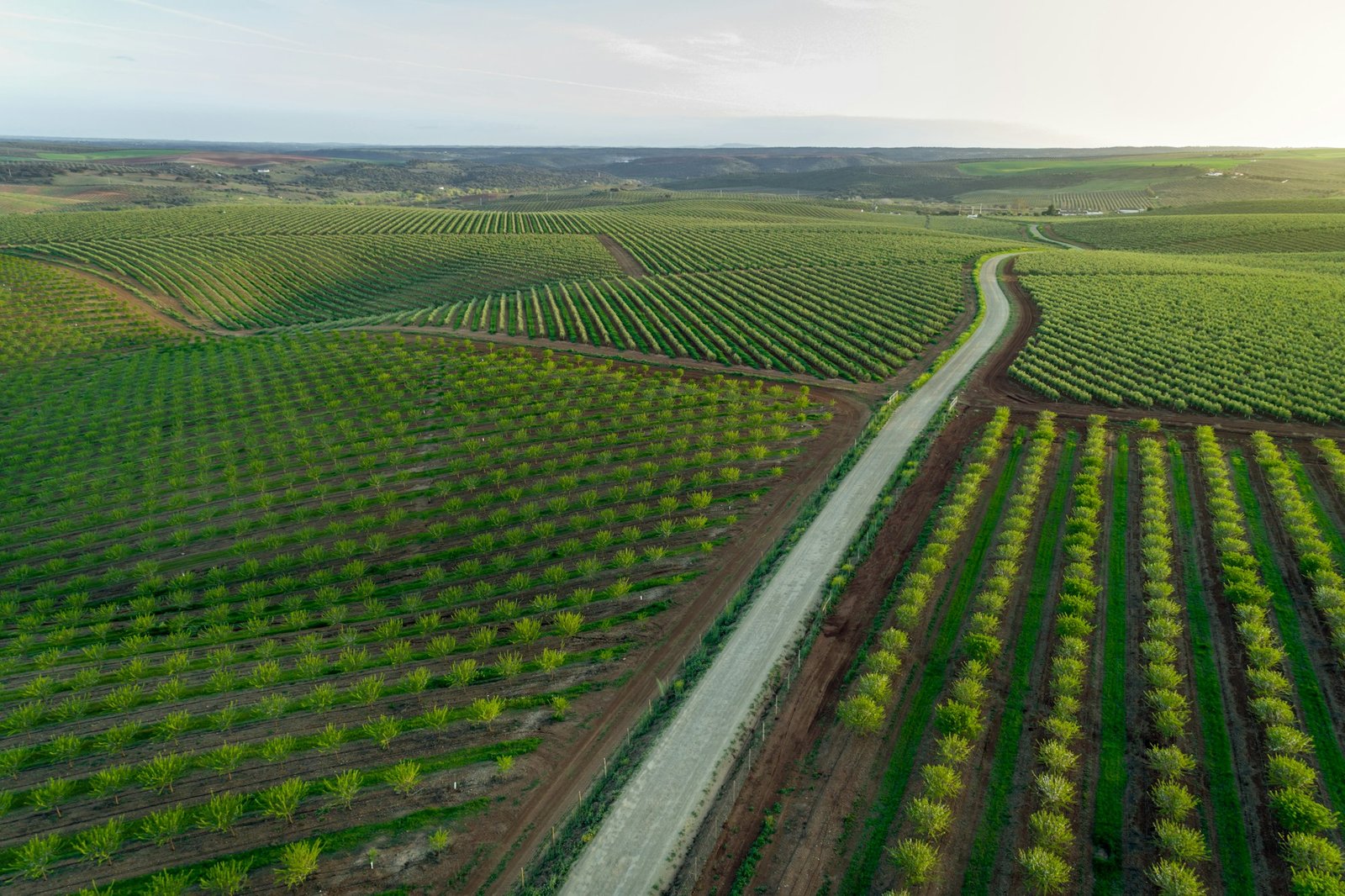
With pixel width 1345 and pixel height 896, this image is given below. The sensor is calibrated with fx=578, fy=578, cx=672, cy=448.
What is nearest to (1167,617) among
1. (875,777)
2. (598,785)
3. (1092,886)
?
(1092,886)

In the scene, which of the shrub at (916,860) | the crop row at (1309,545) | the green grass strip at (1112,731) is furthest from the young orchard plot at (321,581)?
the crop row at (1309,545)

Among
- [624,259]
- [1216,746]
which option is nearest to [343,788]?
[1216,746]

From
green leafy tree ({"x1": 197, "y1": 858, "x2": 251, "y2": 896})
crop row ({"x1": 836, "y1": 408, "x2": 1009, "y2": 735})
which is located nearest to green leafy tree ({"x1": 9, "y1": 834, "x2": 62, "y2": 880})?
green leafy tree ({"x1": 197, "y1": 858, "x2": 251, "y2": 896})

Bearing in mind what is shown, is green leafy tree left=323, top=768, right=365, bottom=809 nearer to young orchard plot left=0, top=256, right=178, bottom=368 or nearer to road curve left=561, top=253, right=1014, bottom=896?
road curve left=561, top=253, right=1014, bottom=896

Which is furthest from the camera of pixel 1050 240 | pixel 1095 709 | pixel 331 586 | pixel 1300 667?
pixel 1050 240

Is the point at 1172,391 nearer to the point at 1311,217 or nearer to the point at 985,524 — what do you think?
the point at 985,524

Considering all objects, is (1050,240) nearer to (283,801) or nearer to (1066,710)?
(1066,710)
